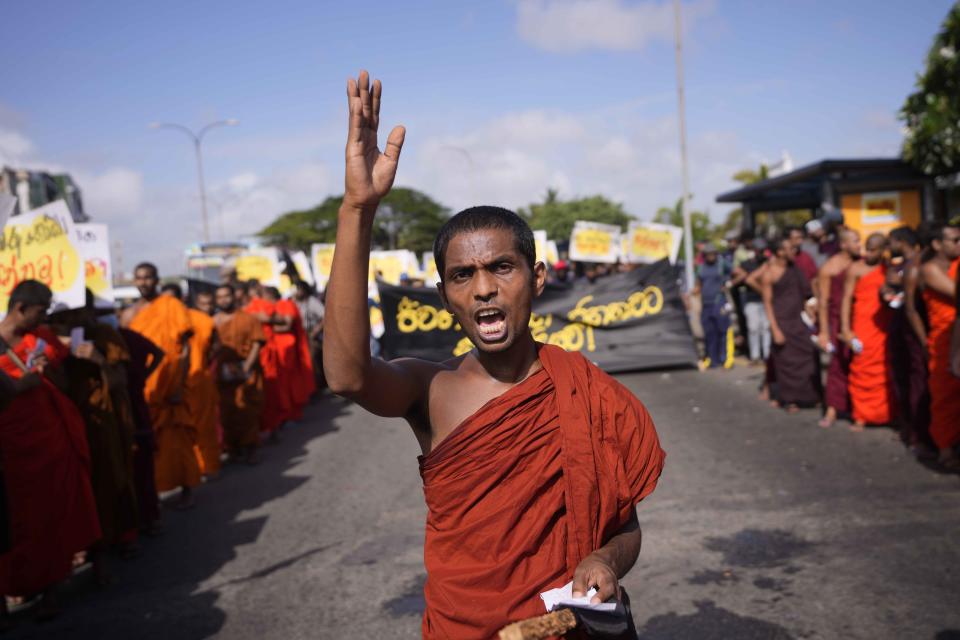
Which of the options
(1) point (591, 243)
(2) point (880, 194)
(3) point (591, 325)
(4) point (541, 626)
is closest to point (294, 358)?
(3) point (591, 325)

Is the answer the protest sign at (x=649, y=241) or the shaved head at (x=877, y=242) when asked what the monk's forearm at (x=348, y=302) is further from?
the protest sign at (x=649, y=241)

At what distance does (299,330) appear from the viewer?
1190cm

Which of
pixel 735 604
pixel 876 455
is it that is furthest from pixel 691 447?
pixel 735 604

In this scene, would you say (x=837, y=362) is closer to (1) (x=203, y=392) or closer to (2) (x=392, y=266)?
(1) (x=203, y=392)

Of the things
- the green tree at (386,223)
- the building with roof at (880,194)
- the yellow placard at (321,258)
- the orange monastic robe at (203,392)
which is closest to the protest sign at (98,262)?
the orange monastic robe at (203,392)

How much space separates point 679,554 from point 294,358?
7.46 m

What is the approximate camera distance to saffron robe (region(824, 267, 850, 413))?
335 inches

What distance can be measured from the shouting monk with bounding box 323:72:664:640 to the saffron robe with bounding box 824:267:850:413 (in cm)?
695

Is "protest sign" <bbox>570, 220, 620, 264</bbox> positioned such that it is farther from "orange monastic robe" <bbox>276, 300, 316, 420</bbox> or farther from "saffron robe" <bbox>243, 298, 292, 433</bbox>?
→ "saffron robe" <bbox>243, 298, 292, 433</bbox>

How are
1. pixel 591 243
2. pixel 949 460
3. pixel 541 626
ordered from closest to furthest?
pixel 541 626, pixel 949 460, pixel 591 243

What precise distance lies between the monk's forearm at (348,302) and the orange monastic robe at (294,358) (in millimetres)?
9324

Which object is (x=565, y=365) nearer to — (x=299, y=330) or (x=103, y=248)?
(x=103, y=248)

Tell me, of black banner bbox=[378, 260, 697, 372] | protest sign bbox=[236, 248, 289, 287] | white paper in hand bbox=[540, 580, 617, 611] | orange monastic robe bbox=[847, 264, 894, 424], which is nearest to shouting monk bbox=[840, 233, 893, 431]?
orange monastic robe bbox=[847, 264, 894, 424]

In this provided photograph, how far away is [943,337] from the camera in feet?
21.4
